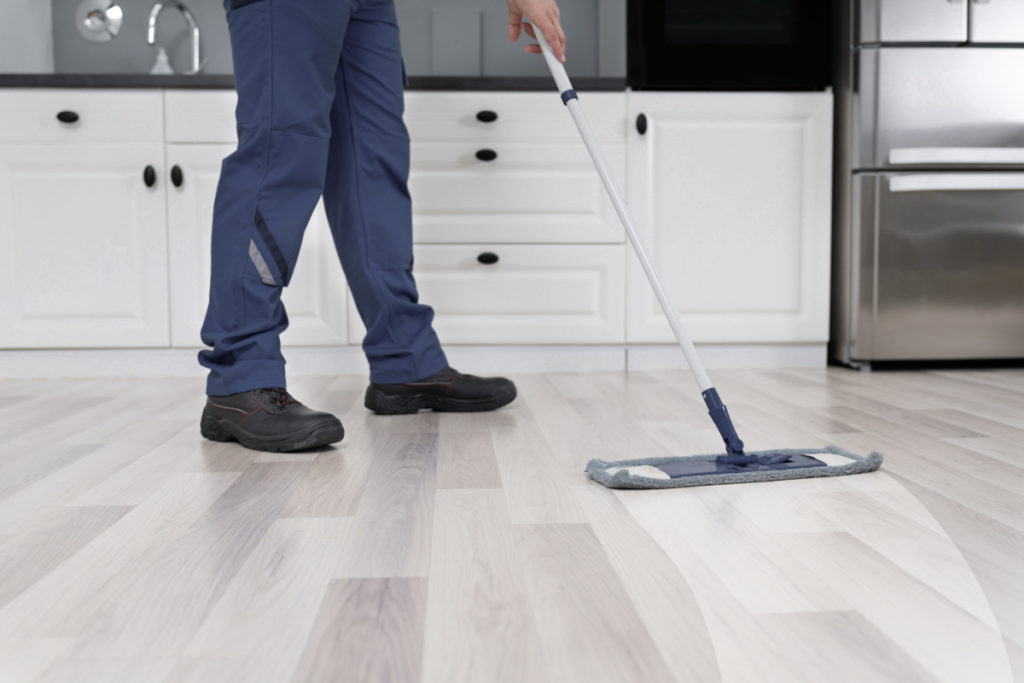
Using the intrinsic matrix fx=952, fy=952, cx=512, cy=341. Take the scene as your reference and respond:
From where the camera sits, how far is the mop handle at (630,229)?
1.24 metres

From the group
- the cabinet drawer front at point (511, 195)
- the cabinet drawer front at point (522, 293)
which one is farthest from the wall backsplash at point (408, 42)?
the cabinet drawer front at point (522, 293)

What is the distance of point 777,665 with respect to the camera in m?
0.59

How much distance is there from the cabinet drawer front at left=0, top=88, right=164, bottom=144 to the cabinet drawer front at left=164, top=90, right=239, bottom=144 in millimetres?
28

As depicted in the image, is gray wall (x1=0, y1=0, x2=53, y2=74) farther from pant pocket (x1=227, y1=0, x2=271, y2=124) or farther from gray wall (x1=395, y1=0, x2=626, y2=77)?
pant pocket (x1=227, y1=0, x2=271, y2=124)

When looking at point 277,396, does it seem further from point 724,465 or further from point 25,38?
point 25,38

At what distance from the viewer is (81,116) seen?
86.9 inches

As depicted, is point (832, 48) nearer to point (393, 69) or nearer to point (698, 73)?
point (698, 73)

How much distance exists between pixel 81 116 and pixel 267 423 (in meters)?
1.27

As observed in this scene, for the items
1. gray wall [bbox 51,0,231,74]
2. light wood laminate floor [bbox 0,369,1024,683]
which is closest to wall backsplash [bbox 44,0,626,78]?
gray wall [bbox 51,0,231,74]

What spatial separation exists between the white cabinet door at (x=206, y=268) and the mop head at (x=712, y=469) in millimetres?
1261

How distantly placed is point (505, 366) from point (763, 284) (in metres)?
0.67

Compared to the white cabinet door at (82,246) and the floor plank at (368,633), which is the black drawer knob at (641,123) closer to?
the white cabinet door at (82,246)

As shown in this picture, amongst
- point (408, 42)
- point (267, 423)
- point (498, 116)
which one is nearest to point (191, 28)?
point (408, 42)

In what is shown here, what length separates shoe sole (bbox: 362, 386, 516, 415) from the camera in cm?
168
